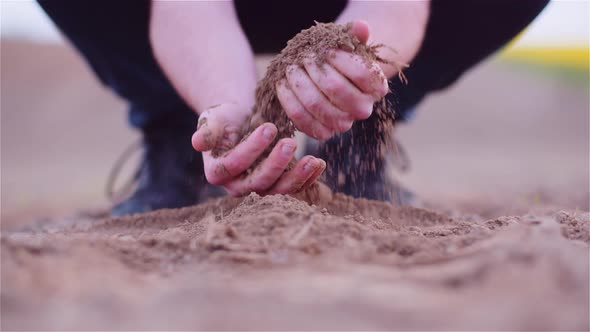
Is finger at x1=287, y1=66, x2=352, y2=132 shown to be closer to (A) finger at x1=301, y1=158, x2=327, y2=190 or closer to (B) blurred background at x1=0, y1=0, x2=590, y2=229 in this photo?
(A) finger at x1=301, y1=158, x2=327, y2=190

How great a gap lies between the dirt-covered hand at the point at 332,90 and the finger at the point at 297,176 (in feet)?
0.26

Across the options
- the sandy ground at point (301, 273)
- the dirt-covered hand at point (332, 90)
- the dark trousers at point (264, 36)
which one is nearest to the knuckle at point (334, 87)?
the dirt-covered hand at point (332, 90)

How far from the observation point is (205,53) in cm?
168

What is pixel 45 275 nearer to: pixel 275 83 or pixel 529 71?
pixel 275 83

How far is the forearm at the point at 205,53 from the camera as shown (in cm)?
161

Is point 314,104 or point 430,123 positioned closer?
point 314,104

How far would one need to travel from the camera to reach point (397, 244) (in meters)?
1.05

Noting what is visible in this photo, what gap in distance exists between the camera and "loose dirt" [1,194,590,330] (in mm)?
754

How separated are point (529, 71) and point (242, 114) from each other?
12.6m

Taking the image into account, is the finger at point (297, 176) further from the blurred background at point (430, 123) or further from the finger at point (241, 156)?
the blurred background at point (430, 123)

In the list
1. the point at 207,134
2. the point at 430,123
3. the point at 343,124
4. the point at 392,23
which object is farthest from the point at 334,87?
the point at 430,123

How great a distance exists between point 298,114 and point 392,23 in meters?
0.52

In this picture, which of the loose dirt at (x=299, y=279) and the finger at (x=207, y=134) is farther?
the finger at (x=207, y=134)

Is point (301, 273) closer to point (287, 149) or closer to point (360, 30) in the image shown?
point (287, 149)
